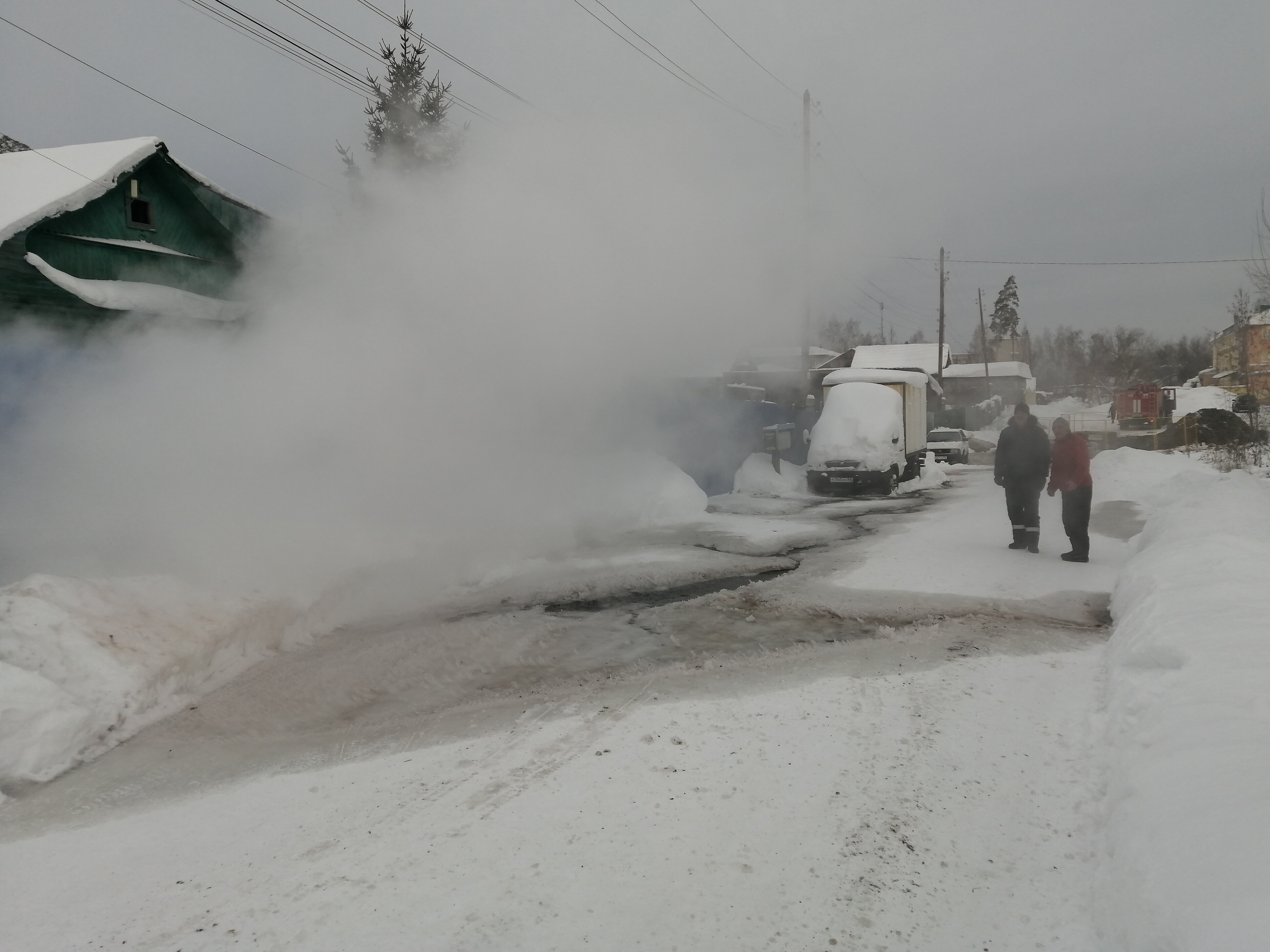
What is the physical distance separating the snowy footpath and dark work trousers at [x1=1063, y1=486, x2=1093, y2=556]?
6.14ft

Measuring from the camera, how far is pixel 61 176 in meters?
10.7

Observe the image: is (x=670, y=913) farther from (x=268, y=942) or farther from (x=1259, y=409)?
(x=1259, y=409)

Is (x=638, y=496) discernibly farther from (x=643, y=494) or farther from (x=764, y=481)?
(x=764, y=481)

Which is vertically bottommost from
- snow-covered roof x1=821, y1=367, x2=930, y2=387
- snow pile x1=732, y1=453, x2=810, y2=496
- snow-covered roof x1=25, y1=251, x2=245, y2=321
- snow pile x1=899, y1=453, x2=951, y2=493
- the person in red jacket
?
snow pile x1=899, y1=453, x2=951, y2=493

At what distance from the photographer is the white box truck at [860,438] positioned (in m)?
14.9

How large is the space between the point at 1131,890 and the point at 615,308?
9359 mm

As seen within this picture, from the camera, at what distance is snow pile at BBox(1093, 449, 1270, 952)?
6.83 ft

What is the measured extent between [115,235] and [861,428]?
1305 cm

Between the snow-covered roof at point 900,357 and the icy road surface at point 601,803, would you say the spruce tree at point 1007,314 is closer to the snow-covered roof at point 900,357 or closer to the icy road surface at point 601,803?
the snow-covered roof at point 900,357

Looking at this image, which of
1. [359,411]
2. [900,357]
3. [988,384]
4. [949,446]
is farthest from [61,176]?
[988,384]

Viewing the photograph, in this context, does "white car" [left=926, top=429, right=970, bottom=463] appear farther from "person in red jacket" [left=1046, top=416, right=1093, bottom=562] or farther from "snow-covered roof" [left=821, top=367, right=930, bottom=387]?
"person in red jacket" [left=1046, top=416, right=1093, bottom=562]

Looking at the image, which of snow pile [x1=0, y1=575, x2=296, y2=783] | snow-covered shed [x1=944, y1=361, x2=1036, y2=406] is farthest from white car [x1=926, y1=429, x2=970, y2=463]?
snow-covered shed [x1=944, y1=361, x2=1036, y2=406]

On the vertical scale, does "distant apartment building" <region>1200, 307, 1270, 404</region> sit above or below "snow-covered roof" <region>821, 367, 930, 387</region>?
above

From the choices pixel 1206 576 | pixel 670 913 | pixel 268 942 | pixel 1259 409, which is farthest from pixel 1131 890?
pixel 1259 409
